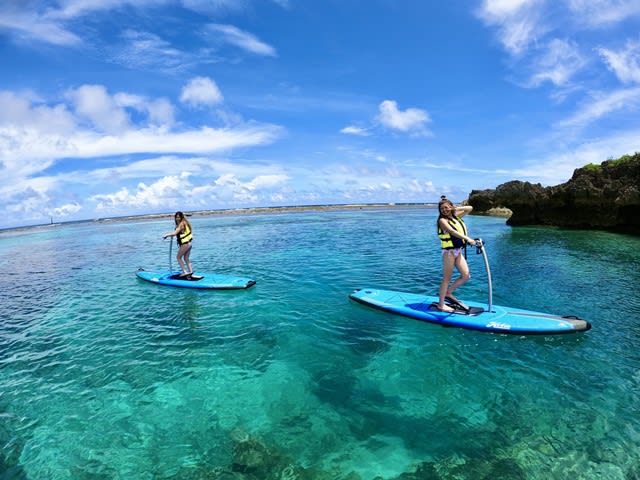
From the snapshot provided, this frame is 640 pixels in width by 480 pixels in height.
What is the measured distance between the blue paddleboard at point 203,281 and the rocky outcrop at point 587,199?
100 ft

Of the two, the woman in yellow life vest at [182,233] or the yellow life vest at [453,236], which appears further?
the woman in yellow life vest at [182,233]

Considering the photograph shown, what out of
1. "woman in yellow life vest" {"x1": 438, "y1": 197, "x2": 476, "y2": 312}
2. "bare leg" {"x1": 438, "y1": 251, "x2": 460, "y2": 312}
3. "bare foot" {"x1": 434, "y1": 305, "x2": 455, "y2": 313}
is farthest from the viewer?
"bare foot" {"x1": 434, "y1": 305, "x2": 455, "y2": 313}

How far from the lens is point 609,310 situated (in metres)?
11.3

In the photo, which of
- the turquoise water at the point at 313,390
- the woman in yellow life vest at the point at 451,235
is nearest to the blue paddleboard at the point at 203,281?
the turquoise water at the point at 313,390

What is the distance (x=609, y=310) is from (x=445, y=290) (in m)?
5.72

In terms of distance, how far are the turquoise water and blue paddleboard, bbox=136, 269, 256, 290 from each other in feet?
3.05

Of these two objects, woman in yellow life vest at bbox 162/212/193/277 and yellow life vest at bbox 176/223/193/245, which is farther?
yellow life vest at bbox 176/223/193/245

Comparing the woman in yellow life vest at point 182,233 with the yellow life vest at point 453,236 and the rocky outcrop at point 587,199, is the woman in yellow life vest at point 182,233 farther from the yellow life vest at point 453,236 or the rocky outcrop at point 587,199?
the rocky outcrop at point 587,199

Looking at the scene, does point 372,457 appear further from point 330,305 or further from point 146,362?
point 330,305

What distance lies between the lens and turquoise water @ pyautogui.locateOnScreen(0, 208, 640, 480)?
5566 millimetres

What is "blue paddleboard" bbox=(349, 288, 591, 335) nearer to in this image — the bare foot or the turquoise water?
the bare foot

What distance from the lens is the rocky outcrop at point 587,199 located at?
28688 millimetres

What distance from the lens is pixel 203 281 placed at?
1648 cm

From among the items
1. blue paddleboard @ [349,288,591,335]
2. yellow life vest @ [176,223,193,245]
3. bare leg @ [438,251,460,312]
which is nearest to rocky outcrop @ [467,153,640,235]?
blue paddleboard @ [349,288,591,335]
